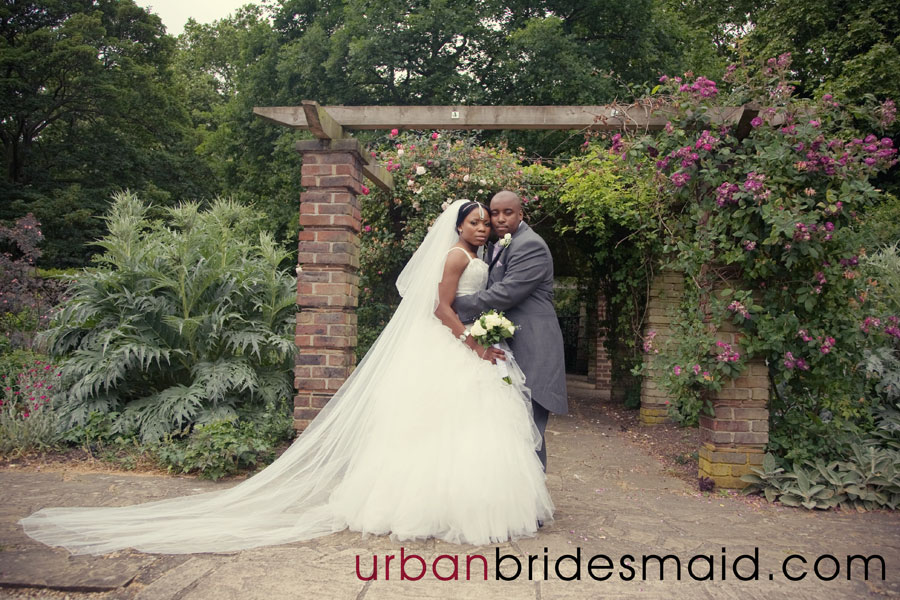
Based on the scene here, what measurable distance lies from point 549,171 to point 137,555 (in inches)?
231

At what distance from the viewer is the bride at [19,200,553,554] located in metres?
3.21

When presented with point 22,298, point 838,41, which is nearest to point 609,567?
point 22,298

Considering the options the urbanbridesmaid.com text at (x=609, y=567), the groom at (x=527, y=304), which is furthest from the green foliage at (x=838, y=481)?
the groom at (x=527, y=304)

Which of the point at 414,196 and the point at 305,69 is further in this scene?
the point at 305,69

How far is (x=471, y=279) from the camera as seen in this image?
145 inches

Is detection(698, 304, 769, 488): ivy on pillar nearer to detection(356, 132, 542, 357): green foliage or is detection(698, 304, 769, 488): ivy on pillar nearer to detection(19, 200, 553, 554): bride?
detection(19, 200, 553, 554): bride

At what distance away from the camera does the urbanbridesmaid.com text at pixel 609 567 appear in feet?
9.20

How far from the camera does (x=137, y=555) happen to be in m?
2.96

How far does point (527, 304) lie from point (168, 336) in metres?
A: 3.55

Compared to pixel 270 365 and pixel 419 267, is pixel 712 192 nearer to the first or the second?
pixel 419 267

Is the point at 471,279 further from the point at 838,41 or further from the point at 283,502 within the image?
the point at 838,41

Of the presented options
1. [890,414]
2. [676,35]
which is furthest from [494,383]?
[676,35]

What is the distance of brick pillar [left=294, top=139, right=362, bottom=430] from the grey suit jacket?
158cm

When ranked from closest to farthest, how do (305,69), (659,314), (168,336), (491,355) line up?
(491,355)
(168,336)
(659,314)
(305,69)
